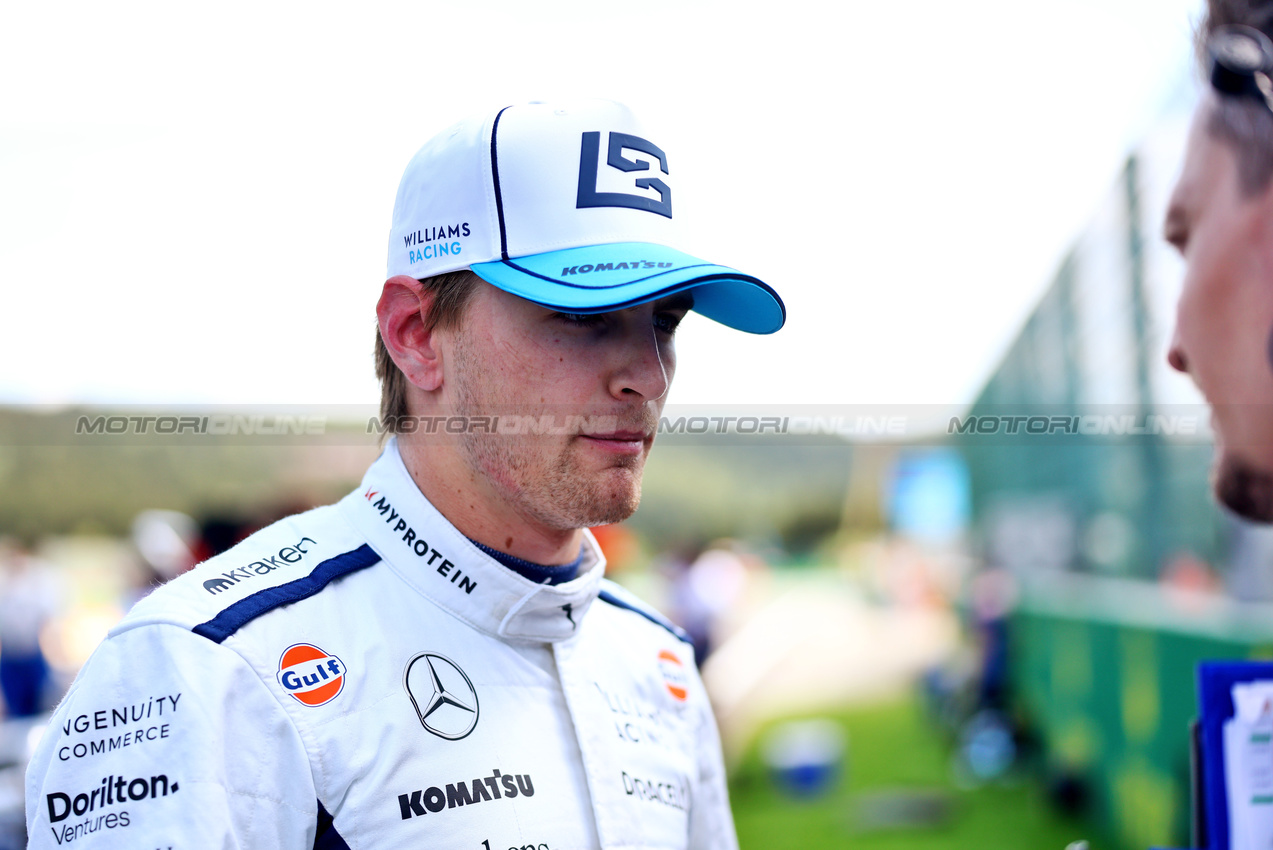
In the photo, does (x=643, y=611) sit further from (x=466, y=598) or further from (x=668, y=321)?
(x=668, y=321)

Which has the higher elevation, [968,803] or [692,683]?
[692,683]

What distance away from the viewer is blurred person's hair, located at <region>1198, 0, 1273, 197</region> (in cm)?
Answer: 108

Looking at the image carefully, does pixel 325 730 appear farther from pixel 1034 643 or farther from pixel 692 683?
pixel 1034 643

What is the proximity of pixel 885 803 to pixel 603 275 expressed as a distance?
7524 millimetres

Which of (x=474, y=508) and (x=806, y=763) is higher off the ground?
(x=474, y=508)

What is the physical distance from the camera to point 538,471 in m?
1.52

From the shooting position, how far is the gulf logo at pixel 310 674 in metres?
1.29

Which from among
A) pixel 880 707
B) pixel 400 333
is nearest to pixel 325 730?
pixel 400 333

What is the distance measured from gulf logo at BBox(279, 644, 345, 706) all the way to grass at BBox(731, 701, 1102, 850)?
20.0 ft

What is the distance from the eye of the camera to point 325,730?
128 cm

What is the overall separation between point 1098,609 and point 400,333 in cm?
741
